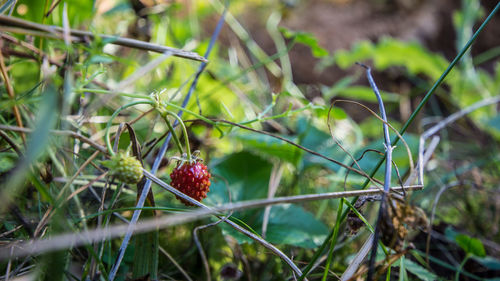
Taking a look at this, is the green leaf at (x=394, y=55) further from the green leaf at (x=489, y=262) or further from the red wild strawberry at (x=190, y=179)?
the red wild strawberry at (x=190, y=179)

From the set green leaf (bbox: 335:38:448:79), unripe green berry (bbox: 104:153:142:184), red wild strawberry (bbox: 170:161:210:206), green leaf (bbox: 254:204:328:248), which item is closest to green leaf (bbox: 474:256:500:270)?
green leaf (bbox: 254:204:328:248)

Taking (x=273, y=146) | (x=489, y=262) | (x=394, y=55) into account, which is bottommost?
(x=489, y=262)

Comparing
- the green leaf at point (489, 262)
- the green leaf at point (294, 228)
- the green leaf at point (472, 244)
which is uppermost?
the green leaf at point (472, 244)

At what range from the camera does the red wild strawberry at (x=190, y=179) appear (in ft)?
1.67

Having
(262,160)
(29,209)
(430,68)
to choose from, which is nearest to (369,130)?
(430,68)

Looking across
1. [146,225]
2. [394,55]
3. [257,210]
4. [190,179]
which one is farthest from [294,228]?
[394,55]

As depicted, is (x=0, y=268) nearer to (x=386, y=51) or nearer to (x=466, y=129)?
(x=386, y=51)

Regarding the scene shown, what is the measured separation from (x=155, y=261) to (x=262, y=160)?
463 mm

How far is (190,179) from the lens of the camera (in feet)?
1.67

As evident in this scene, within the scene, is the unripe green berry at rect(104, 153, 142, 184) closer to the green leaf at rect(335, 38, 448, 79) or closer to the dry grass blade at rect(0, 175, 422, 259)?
the dry grass blade at rect(0, 175, 422, 259)

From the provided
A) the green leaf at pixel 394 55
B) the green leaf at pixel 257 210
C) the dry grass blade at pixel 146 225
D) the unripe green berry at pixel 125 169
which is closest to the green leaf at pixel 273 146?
the green leaf at pixel 257 210

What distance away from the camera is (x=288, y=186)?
101 cm

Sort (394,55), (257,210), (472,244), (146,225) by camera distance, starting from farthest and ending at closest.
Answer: (394,55) < (257,210) < (472,244) < (146,225)

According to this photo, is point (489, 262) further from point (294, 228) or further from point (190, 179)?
point (190, 179)
